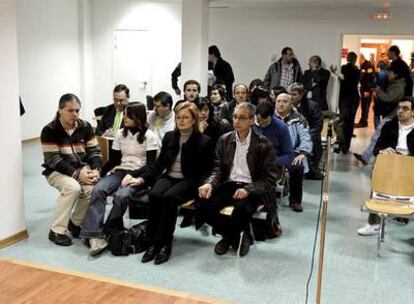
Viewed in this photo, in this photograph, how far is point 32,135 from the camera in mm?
9227

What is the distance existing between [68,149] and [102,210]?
1.96ft

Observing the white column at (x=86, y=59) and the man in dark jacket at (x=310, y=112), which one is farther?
the white column at (x=86, y=59)

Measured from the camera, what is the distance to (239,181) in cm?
413

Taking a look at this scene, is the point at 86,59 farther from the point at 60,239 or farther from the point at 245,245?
the point at 245,245

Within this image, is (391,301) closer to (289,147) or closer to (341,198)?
(289,147)

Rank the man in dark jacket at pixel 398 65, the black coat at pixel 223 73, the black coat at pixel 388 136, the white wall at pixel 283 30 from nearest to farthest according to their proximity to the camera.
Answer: the black coat at pixel 388 136 < the man in dark jacket at pixel 398 65 < the black coat at pixel 223 73 < the white wall at pixel 283 30

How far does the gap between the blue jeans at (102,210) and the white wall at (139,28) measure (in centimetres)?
607

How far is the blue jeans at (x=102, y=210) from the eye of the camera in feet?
13.2

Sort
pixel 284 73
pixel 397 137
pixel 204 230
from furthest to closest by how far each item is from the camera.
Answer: pixel 284 73 → pixel 397 137 → pixel 204 230

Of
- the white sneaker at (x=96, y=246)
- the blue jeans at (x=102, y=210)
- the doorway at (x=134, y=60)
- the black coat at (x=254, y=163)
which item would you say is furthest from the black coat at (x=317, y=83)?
the white sneaker at (x=96, y=246)

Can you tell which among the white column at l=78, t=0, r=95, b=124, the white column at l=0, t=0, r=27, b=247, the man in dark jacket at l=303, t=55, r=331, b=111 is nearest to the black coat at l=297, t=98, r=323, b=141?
the man in dark jacket at l=303, t=55, r=331, b=111

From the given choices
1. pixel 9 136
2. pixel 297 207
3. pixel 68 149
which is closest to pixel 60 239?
pixel 68 149

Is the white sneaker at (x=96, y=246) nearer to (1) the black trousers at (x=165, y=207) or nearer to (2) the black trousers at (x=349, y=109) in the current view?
(1) the black trousers at (x=165, y=207)

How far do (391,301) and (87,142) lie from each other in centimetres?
264
